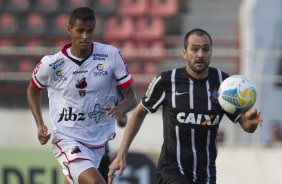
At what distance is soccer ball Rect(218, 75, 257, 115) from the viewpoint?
20.5 ft

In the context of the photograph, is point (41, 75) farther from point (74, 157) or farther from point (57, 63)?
point (74, 157)

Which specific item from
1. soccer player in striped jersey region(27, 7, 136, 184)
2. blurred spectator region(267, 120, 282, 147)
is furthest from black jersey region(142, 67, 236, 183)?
blurred spectator region(267, 120, 282, 147)

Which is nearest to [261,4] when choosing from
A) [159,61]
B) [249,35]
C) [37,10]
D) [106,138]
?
[249,35]

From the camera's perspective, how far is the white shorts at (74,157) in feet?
23.4

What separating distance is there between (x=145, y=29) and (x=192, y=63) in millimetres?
9284

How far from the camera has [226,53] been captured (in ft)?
41.5

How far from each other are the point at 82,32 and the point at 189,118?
1168 mm

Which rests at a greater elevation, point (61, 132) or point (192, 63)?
point (192, 63)

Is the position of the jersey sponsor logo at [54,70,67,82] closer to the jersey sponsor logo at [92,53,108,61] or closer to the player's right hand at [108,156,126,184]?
the jersey sponsor logo at [92,53,108,61]

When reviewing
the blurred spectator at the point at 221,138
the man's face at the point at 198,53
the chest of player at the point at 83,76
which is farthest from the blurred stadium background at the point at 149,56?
the man's face at the point at 198,53

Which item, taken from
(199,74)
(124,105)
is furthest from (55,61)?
(199,74)

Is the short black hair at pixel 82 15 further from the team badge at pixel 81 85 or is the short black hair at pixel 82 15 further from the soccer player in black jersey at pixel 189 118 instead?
the soccer player in black jersey at pixel 189 118

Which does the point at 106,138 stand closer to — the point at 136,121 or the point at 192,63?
the point at 136,121

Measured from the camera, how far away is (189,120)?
6.50 meters
